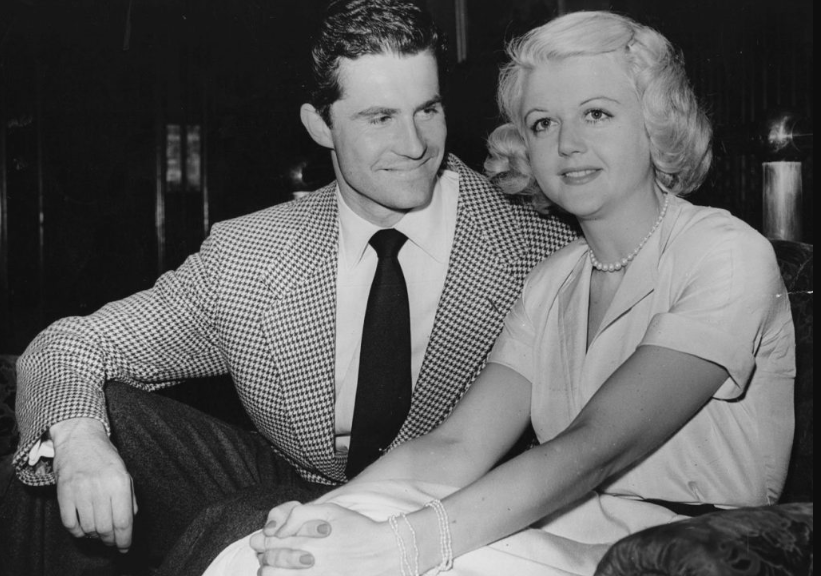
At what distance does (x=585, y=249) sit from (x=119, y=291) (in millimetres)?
2740

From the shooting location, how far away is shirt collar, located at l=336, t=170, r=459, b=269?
6.42 feet

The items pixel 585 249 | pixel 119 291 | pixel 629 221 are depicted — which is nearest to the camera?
pixel 629 221

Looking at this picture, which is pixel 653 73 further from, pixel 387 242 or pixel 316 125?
pixel 316 125

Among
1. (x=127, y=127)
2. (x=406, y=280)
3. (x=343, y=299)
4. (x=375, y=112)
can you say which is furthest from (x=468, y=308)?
(x=127, y=127)

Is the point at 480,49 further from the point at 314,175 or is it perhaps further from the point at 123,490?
the point at 123,490

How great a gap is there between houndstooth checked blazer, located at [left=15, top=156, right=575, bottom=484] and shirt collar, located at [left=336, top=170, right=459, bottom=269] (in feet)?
0.12

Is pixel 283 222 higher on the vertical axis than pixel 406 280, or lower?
higher

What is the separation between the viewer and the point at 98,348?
1.83 metres

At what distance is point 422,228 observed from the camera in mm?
1965

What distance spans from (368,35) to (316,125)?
28cm

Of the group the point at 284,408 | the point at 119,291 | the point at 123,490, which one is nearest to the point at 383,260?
the point at 284,408

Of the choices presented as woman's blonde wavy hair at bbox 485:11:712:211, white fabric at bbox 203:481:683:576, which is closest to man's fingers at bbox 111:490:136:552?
white fabric at bbox 203:481:683:576

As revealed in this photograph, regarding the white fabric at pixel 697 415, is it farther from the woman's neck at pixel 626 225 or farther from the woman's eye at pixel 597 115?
the woman's eye at pixel 597 115

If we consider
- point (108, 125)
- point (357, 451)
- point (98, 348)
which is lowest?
point (357, 451)
